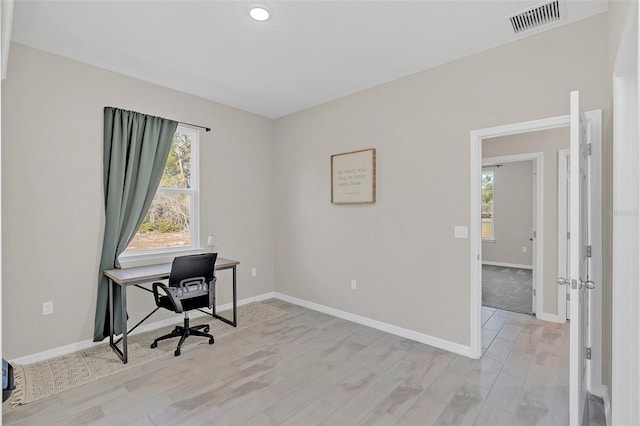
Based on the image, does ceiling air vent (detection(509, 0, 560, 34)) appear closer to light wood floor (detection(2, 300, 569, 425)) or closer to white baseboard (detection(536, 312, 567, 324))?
light wood floor (detection(2, 300, 569, 425))

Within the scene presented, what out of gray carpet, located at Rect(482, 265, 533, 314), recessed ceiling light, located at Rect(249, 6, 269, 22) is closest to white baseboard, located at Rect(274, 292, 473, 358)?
gray carpet, located at Rect(482, 265, 533, 314)

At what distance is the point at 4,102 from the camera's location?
8.86 ft

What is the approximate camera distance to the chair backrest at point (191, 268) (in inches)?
118

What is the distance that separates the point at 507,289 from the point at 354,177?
3.48 metres

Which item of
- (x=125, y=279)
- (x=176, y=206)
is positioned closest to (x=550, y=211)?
(x=176, y=206)

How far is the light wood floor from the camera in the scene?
7.06 ft

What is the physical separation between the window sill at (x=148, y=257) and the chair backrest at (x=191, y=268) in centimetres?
78

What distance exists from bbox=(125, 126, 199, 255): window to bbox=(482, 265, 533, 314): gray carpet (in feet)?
13.6

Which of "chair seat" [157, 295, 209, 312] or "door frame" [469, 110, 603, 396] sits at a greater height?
"door frame" [469, 110, 603, 396]

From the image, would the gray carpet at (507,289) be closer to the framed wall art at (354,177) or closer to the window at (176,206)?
the framed wall art at (354,177)

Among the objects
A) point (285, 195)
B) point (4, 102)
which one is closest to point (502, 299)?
point (285, 195)

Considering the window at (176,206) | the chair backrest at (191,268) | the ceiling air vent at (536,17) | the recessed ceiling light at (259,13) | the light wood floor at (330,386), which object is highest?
the ceiling air vent at (536,17)

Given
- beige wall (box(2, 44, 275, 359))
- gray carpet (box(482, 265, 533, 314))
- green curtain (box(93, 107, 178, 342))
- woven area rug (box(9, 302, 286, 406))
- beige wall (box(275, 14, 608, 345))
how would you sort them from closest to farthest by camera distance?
woven area rug (box(9, 302, 286, 406)) < beige wall (box(275, 14, 608, 345)) < beige wall (box(2, 44, 275, 359)) < green curtain (box(93, 107, 178, 342)) < gray carpet (box(482, 265, 533, 314))

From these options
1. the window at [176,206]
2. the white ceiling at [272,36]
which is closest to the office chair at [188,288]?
the window at [176,206]
